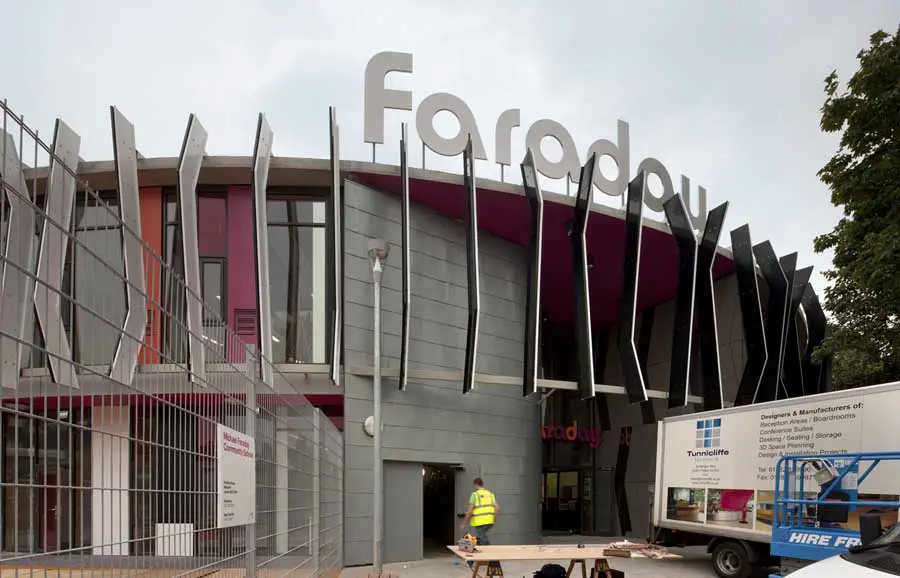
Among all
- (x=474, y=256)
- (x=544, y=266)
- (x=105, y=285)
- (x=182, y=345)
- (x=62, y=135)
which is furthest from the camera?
(x=544, y=266)

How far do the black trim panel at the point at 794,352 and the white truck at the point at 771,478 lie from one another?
9826 mm

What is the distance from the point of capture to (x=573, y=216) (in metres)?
20.0

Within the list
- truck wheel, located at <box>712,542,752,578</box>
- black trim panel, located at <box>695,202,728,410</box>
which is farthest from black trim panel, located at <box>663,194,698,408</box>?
truck wheel, located at <box>712,542,752,578</box>

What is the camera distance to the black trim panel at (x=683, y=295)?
20.4 m

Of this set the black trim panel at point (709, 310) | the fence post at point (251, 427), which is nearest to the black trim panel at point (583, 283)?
the black trim panel at point (709, 310)

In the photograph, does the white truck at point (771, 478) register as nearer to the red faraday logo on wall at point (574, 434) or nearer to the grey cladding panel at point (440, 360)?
the grey cladding panel at point (440, 360)

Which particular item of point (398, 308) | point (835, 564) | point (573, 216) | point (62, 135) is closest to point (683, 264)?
point (573, 216)

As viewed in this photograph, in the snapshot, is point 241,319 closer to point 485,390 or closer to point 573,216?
point 485,390

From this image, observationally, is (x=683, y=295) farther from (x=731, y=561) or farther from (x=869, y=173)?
(x=731, y=561)

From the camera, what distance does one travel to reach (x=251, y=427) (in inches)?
217

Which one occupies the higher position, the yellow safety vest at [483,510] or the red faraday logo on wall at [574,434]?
the yellow safety vest at [483,510]

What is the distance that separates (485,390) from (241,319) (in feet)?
20.3

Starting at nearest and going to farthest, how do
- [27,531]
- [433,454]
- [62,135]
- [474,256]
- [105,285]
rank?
[27,531], [105,285], [62,135], [474,256], [433,454]

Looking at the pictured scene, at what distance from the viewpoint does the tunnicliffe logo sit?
46.9 feet
